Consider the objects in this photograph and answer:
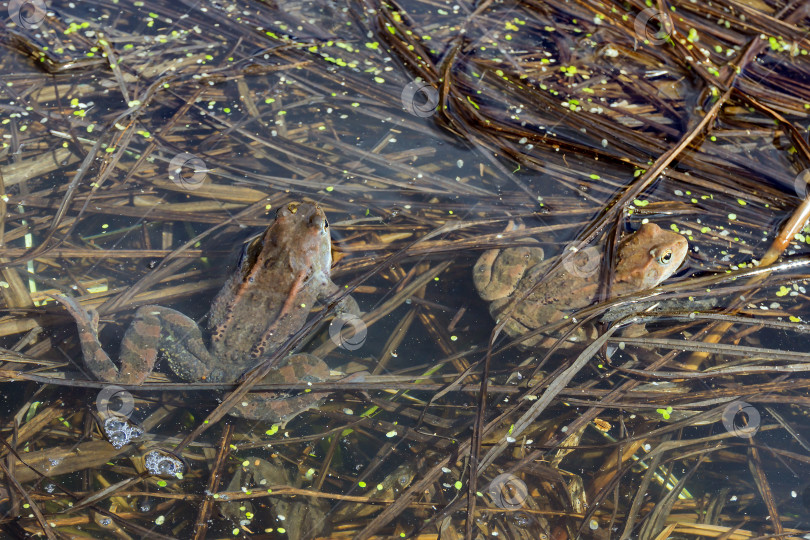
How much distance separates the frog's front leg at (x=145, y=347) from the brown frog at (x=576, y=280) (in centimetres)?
207

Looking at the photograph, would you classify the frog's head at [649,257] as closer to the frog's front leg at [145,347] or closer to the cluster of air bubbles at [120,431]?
the frog's front leg at [145,347]

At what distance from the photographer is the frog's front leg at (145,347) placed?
335 cm

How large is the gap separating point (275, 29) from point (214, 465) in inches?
157

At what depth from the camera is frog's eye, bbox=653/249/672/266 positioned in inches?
142

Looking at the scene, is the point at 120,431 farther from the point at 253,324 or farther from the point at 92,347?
the point at 253,324

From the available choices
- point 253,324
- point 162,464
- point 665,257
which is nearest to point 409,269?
point 253,324

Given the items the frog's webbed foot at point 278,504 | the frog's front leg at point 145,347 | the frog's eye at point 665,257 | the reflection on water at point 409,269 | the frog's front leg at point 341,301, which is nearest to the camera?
the frog's webbed foot at point 278,504

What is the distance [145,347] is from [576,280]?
120 inches

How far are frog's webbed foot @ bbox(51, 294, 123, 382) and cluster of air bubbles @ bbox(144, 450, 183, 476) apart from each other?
A: 1.78 ft

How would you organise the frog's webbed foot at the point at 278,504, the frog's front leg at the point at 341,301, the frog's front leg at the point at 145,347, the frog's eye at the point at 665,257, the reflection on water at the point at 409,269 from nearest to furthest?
the frog's webbed foot at the point at 278,504 → the reflection on water at the point at 409,269 → the frog's front leg at the point at 145,347 → the frog's eye at the point at 665,257 → the frog's front leg at the point at 341,301

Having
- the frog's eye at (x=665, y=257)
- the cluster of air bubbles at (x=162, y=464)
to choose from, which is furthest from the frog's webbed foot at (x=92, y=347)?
the frog's eye at (x=665, y=257)

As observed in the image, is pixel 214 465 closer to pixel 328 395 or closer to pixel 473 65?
pixel 328 395

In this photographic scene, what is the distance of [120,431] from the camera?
10.7ft

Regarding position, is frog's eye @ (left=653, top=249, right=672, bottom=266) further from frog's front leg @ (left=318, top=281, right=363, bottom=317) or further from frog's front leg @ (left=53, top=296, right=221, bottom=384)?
frog's front leg @ (left=53, top=296, right=221, bottom=384)
